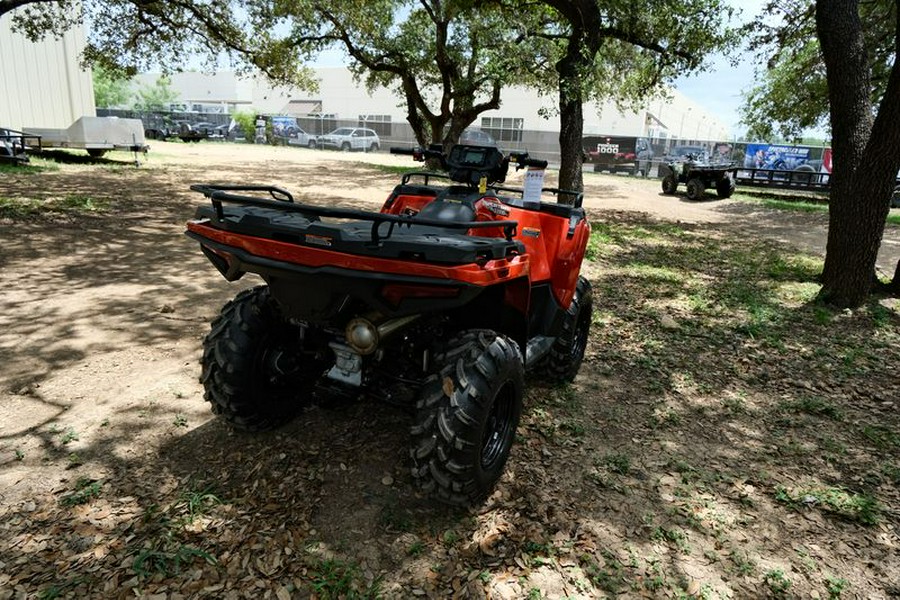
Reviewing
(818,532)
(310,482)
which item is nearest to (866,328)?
(818,532)

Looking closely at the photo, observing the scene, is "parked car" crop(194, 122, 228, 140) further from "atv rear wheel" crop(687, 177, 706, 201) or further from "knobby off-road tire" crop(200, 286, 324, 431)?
"knobby off-road tire" crop(200, 286, 324, 431)

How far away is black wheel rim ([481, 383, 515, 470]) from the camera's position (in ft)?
9.18

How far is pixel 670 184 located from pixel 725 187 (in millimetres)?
1817

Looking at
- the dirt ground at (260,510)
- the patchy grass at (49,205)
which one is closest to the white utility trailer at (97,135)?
the patchy grass at (49,205)

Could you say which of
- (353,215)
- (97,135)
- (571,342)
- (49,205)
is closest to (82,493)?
(353,215)

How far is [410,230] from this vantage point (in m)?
2.81

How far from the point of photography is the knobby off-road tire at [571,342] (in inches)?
153

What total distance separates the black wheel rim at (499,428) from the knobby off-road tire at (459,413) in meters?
0.16

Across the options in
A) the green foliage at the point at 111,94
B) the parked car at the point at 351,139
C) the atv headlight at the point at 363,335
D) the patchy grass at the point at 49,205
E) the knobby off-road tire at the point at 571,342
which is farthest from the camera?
the green foliage at the point at 111,94

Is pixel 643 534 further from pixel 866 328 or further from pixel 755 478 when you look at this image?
pixel 866 328

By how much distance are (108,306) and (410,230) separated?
3832 millimetres

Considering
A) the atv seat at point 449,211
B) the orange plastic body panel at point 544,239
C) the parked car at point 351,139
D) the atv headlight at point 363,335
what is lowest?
the atv headlight at point 363,335

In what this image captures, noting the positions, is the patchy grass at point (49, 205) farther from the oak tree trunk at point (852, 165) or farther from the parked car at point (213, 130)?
the parked car at point (213, 130)

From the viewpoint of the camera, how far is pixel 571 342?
156 inches
